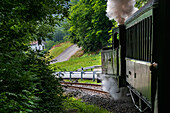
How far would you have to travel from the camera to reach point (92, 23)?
33.0m

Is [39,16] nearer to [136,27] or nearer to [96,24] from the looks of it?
[136,27]

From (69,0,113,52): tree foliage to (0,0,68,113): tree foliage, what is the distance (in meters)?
24.1

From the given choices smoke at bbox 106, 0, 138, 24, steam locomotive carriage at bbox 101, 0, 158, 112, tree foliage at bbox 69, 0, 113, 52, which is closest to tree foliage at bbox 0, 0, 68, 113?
steam locomotive carriage at bbox 101, 0, 158, 112

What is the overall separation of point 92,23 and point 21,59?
30760mm

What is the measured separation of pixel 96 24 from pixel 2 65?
27547 mm

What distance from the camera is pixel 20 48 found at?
3.75 m

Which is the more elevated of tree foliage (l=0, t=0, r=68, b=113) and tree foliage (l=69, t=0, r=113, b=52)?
tree foliage (l=69, t=0, r=113, b=52)

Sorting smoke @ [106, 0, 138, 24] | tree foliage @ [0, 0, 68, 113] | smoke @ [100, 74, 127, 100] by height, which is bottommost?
smoke @ [100, 74, 127, 100]

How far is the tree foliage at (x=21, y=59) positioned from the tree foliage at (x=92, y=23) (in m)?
24.1

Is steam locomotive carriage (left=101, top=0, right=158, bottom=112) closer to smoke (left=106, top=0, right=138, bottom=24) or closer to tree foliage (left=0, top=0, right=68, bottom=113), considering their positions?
tree foliage (left=0, top=0, right=68, bottom=113)

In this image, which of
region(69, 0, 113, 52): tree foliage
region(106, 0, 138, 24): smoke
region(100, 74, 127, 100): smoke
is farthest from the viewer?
region(69, 0, 113, 52): tree foliage

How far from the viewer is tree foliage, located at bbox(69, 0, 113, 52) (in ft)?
92.1

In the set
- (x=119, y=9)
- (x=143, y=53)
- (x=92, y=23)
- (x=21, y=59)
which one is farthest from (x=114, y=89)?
(x=92, y=23)

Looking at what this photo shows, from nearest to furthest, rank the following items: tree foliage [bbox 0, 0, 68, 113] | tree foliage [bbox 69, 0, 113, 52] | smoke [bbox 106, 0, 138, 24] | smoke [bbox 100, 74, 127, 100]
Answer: tree foliage [bbox 0, 0, 68, 113] < smoke [bbox 100, 74, 127, 100] < smoke [bbox 106, 0, 138, 24] < tree foliage [bbox 69, 0, 113, 52]
